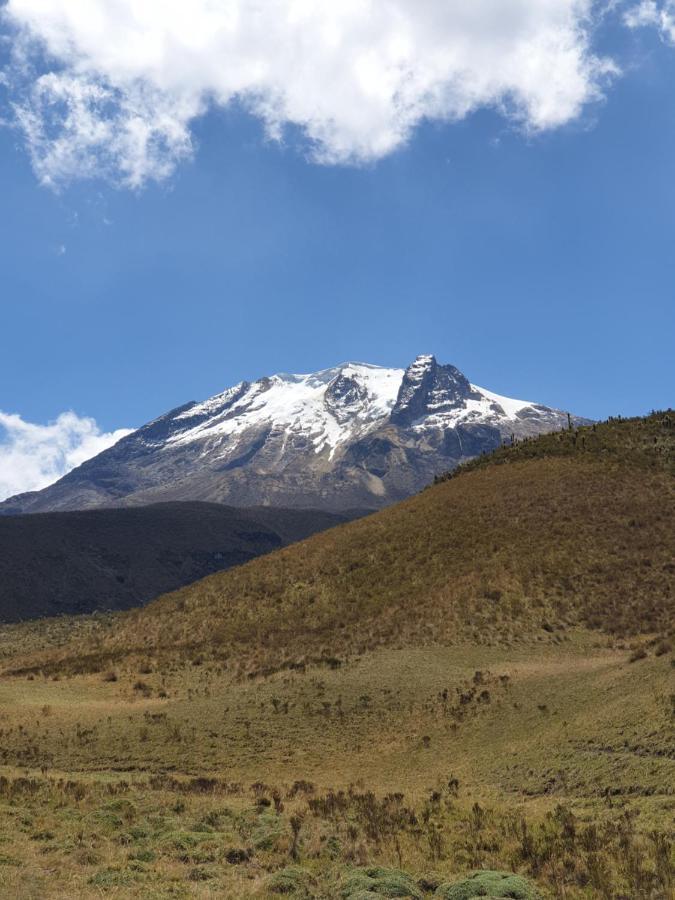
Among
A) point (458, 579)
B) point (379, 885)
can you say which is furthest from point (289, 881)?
point (458, 579)

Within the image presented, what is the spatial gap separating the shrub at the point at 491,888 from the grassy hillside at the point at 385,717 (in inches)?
2.2

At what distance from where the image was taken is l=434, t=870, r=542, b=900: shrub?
43.0 feet

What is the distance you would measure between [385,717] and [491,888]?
20.6 meters

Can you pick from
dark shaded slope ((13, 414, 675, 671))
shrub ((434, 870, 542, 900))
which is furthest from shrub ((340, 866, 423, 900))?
dark shaded slope ((13, 414, 675, 671))

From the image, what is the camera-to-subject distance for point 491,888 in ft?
43.5

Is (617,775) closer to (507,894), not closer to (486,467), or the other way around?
(507,894)

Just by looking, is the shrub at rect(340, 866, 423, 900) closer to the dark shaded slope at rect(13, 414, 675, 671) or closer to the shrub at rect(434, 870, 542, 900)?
the shrub at rect(434, 870, 542, 900)

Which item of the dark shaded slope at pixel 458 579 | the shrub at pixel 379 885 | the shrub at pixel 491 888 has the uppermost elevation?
the dark shaded slope at pixel 458 579

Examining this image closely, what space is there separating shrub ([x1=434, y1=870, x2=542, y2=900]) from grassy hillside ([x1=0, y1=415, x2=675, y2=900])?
0.06m

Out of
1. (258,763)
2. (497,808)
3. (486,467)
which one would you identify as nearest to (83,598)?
(486,467)

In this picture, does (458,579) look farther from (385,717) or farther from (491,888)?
(491,888)

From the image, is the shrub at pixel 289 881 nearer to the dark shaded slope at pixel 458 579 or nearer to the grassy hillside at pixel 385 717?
the grassy hillside at pixel 385 717

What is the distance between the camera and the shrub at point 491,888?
13.1 meters

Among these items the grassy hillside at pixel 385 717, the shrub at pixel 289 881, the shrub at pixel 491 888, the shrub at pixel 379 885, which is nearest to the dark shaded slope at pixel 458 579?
the grassy hillside at pixel 385 717
